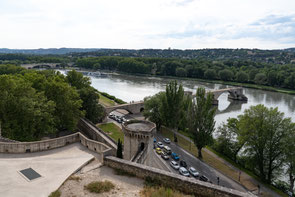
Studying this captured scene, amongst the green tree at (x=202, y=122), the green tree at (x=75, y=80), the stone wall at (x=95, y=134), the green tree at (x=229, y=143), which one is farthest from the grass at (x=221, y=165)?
the green tree at (x=75, y=80)

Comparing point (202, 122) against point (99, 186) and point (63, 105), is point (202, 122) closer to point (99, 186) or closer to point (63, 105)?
point (63, 105)

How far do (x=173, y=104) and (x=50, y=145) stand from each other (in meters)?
21.0

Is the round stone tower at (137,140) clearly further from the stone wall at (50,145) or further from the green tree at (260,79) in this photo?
the green tree at (260,79)

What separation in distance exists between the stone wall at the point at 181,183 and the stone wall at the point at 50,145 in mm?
2386

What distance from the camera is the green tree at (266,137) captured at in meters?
26.0

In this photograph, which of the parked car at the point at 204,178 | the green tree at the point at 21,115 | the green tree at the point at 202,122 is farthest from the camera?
the green tree at the point at 202,122

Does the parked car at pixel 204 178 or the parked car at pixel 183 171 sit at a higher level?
the parked car at pixel 183 171

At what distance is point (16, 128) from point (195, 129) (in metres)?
20.1

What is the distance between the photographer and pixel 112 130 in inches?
1452

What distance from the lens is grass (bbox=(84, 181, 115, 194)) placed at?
39.1 feet

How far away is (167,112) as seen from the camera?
36062 mm

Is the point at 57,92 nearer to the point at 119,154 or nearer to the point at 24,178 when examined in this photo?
the point at 119,154

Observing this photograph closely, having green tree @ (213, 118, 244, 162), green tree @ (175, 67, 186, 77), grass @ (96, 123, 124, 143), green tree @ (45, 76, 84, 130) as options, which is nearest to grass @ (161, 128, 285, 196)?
green tree @ (213, 118, 244, 162)

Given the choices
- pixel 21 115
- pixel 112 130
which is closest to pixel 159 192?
pixel 21 115
